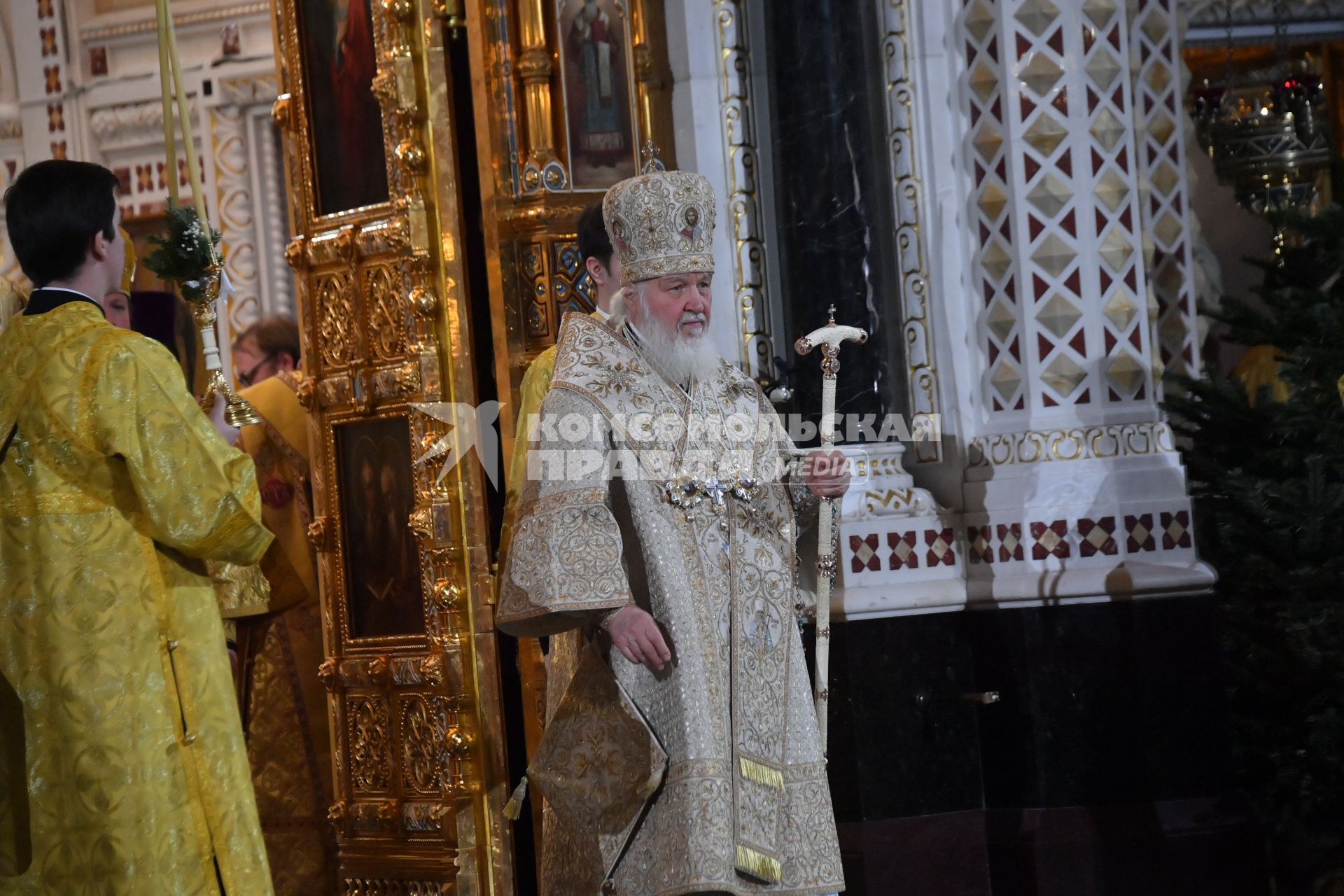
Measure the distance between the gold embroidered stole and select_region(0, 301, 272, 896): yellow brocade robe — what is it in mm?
799

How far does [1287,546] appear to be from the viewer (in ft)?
17.2

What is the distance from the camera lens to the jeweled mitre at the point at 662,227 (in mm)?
3756

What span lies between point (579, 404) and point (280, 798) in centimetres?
313

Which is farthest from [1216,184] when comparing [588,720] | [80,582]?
[80,582]

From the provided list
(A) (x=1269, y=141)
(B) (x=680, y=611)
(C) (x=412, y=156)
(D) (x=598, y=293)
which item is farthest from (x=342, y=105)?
(A) (x=1269, y=141)

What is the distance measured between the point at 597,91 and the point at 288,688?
2456 mm

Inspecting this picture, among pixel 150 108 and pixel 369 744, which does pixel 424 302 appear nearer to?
pixel 369 744

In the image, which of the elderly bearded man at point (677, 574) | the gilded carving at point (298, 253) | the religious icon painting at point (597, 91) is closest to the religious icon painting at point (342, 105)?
the gilded carving at point (298, 253)

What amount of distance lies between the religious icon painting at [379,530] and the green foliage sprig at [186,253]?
6.25 feet

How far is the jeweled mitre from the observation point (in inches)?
148

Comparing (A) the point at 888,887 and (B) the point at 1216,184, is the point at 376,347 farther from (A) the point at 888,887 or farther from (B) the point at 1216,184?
(B) the point at 1216,184

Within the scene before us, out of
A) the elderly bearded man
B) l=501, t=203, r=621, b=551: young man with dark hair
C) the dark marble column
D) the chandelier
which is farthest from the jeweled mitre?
the chandelier

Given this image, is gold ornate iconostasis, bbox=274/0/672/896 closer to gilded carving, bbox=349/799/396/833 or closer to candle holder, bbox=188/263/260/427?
gilded carving, bbox=349/799/396/833

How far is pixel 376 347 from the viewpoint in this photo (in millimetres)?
5676
